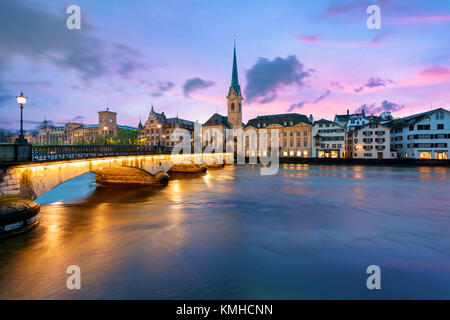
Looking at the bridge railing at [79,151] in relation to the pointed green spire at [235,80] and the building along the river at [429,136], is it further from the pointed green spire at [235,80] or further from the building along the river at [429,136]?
the pointed green spire at [235,80]

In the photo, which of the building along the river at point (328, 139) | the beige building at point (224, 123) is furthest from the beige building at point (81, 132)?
the building along the river at point (328, 139)

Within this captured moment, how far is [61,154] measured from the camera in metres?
17.4

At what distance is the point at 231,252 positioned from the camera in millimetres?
11172

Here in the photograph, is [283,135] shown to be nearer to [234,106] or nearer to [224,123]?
[224,123]

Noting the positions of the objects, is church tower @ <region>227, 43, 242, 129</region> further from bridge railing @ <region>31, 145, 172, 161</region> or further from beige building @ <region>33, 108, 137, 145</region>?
bridge railing @ <region>31, 145, 172, 161</region>

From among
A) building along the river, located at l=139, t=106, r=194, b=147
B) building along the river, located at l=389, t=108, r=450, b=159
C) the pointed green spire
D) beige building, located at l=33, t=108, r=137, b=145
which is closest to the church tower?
the pointed green spire

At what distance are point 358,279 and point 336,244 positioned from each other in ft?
11.3

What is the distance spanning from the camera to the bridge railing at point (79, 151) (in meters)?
15.3

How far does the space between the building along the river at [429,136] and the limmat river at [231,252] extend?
177ft

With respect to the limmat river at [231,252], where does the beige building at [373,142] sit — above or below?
above

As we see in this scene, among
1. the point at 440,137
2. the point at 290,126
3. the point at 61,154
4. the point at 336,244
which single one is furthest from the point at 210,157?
the point at 440,137

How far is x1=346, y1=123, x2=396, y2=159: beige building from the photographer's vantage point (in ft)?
224

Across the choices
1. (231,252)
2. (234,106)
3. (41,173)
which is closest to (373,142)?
(234,106)
